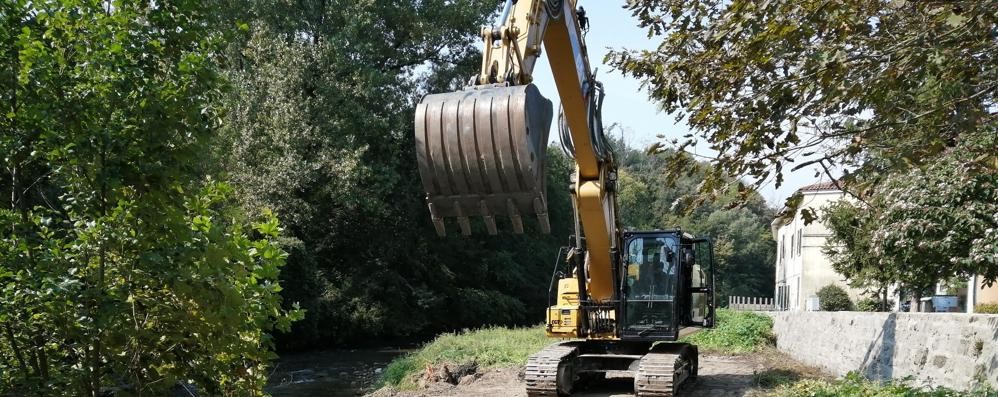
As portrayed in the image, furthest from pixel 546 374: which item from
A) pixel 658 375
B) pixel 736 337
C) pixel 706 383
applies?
pixel 736 337

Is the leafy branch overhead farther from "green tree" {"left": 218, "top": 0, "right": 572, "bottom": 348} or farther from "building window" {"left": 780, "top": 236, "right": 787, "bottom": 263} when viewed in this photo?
"building window" {"left": 780, "top": 236, "right": 787, "bottom": 263}

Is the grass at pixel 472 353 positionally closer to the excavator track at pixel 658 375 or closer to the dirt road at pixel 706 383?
the dirt road at pixel 706 383

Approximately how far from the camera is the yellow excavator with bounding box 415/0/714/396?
7.49m

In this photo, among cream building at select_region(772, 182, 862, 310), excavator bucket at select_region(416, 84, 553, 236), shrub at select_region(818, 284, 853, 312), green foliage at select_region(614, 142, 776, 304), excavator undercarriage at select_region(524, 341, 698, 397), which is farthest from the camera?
green foliage at select_region(614, 142, 776, 304)

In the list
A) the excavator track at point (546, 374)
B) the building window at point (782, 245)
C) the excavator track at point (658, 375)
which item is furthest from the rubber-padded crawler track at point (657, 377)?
the building window at point (782, 245)

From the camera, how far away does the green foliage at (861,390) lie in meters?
8.44

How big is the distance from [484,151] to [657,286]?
243 inches

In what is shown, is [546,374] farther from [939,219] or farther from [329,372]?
[329,372]

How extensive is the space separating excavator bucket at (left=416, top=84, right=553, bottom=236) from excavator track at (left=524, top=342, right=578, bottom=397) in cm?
483

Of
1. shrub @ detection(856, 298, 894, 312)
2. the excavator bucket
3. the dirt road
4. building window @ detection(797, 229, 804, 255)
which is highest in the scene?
building window @ detection(797, 229, 804, 255)

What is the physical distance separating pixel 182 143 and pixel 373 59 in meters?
25.8

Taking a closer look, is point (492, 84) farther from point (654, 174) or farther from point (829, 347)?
point (654, 174)

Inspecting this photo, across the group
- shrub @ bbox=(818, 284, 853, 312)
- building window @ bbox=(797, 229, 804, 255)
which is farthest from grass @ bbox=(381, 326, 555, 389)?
building window @ bbox=(797, 229, 804, 255)

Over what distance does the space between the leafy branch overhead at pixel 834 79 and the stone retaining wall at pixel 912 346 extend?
215cm
